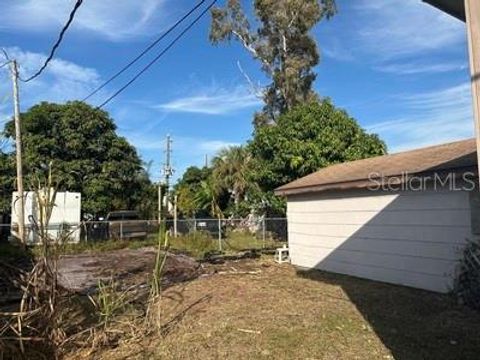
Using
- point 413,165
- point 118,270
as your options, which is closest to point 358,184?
point 413,165

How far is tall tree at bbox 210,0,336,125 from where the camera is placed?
29.2 meters

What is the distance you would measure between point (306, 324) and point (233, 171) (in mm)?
29771

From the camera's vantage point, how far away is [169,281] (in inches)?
462

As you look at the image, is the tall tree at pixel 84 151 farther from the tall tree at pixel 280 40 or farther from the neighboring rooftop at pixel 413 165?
the neighboring rooftop at pixel 413 165

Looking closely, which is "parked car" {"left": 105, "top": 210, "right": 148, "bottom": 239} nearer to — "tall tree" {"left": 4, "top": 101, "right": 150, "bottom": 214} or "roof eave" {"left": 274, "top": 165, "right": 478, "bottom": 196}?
"tall tree" {"left": 4, "top": 101, "right": 150, "bottom": 214}

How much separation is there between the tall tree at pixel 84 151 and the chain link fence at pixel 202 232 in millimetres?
6205

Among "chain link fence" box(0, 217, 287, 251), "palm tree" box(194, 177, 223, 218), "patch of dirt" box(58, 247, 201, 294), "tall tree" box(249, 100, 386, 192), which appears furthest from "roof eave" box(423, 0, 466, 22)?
"palm tree" box(194, 177, 223, 218)

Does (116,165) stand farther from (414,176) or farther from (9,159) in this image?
(414,176)

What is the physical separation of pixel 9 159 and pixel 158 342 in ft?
90.2

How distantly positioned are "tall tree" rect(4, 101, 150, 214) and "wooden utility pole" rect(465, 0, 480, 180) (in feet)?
93.4

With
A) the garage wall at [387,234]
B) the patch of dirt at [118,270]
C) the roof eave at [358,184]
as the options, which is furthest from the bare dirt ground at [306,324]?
the roof eave at [358,184]

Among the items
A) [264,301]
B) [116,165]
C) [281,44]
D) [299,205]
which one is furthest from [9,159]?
[264,301]

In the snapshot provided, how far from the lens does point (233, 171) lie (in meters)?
36.8

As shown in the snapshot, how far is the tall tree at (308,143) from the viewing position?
21.8 m
